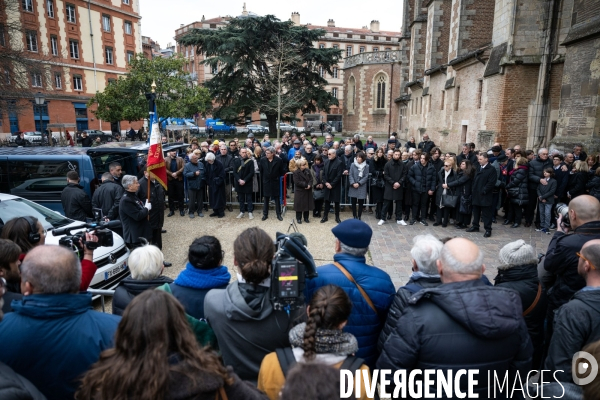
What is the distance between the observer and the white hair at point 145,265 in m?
3.17

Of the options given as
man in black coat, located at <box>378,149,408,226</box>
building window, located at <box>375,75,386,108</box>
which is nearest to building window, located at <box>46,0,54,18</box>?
building window, located at <box>375,75,386,108</box>

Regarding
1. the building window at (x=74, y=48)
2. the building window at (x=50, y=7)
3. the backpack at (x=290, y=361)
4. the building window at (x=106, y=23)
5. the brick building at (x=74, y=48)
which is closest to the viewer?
the backpack at (x=290, y=361)

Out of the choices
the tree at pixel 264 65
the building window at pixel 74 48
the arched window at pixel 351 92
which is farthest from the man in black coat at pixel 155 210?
the arched window at pixel 351 92

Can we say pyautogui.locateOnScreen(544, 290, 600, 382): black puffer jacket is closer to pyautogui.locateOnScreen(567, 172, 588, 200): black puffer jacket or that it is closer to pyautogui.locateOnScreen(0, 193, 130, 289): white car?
pyautogui.locateOnScreen(0, 193, 130, 289): white car

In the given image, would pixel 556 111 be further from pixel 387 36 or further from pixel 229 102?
pixel 387 36

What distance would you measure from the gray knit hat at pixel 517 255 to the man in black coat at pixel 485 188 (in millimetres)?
6268

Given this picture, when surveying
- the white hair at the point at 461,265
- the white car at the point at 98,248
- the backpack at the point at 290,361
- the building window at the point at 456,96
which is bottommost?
the white car at the point at 98,248

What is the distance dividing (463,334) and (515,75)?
49.3ft

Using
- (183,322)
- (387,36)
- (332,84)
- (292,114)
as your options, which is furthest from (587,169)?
(387,36)

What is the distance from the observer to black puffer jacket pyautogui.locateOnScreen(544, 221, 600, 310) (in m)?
3.65

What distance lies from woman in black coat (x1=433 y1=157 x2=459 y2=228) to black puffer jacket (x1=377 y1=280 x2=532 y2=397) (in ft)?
25.4

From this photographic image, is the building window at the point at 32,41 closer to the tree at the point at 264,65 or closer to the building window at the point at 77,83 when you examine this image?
the building window at the point at 77,83

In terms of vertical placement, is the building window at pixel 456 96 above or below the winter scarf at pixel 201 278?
above

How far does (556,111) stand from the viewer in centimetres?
1433
